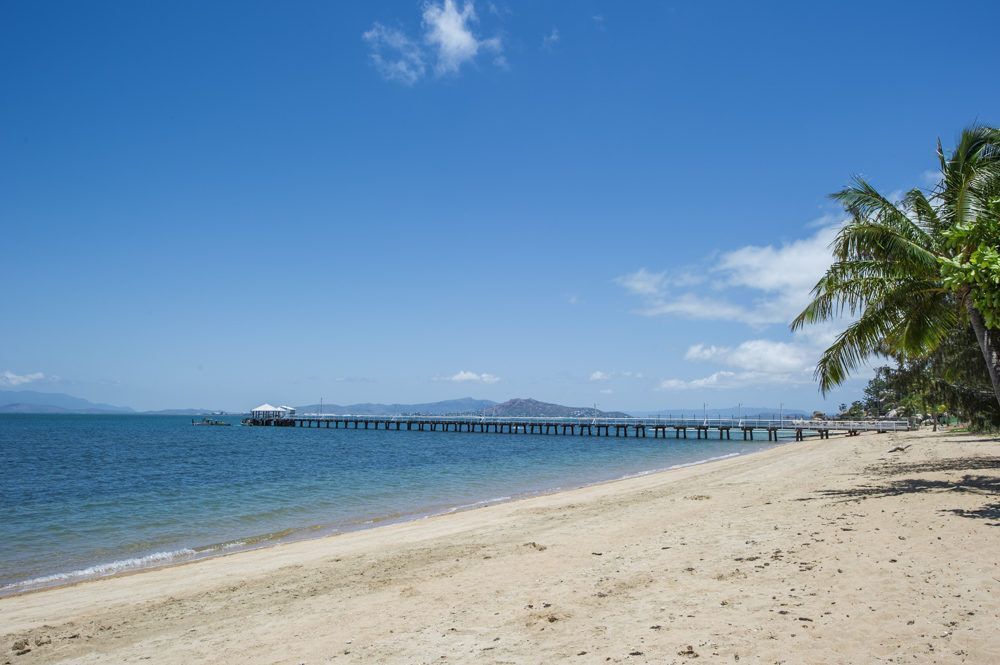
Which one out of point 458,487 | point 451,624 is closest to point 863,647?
point 451,624

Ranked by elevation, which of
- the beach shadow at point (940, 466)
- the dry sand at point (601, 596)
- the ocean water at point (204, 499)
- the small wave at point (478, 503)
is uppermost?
the beach shadow at point (940, 466)

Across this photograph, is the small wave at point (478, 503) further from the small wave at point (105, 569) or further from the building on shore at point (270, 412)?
the building on shore at point (270, 412)

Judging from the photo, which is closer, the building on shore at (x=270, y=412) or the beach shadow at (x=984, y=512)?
the beach shadow at (x=984, y=512)

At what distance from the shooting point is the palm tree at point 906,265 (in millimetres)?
11773

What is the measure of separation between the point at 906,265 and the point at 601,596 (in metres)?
9.85

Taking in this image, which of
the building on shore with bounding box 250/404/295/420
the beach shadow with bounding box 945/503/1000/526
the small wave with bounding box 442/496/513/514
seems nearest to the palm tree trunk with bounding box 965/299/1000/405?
the beach shadow with bounding box 945/503/1000/526

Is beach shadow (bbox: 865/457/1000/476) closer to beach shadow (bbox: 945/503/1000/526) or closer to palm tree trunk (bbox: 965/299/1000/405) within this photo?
palm tree trunk (bbox: 965/299/1000/405)

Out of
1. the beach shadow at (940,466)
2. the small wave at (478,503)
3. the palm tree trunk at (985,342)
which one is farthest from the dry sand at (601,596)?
the small wave at (478,503)

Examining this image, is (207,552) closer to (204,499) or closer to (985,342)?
(204,499)

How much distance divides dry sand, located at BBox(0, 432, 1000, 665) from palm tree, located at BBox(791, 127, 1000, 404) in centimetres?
313

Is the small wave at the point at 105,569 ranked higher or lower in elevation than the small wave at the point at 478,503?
lower

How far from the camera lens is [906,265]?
11.9 m

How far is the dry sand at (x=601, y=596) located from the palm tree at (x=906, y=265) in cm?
313

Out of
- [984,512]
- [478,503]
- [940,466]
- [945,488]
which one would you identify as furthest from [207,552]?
[940,466]
